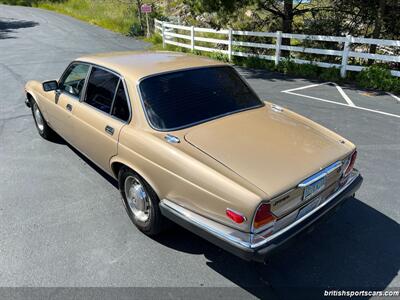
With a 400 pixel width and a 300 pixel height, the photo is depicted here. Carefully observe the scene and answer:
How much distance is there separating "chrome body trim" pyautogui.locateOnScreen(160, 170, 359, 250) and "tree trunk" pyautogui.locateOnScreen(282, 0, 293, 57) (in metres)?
10.5

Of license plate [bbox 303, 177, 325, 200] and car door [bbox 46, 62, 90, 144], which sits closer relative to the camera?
license plate [bbox 303, 177, 325, 200]

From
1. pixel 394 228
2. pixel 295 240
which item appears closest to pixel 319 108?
pixel 394 228

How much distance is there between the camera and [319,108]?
7492 millimetres

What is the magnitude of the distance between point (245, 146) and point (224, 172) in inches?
17.8

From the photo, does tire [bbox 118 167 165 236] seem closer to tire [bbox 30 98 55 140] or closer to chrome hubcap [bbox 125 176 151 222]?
chrome hubcap [bbox 125 176 151 222]

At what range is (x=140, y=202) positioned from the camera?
341 cm

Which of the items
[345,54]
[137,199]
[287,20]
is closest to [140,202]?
[137,199]

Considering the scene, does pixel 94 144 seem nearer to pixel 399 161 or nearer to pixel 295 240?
pixel 295 240

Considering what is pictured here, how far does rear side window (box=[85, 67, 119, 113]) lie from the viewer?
12.2 feet

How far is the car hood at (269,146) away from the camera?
264cm

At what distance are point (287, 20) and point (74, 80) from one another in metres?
10.1

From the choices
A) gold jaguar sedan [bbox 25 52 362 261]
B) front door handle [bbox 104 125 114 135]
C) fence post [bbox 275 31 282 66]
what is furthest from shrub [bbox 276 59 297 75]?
front door handle [bbox 104 125 114 135]

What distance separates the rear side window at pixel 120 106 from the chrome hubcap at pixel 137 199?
64 centimetres

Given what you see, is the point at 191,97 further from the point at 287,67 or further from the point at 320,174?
the point at 287,67
